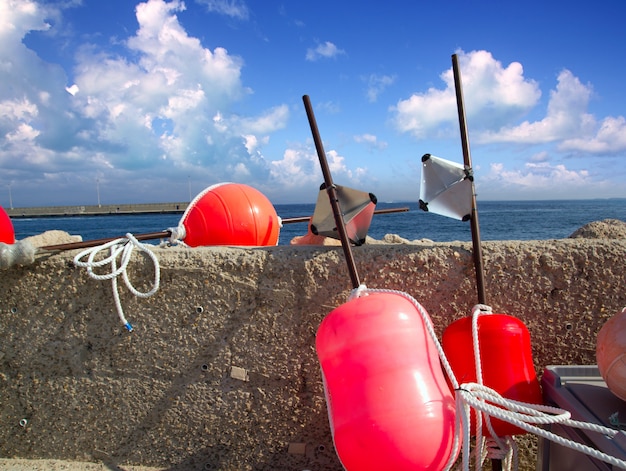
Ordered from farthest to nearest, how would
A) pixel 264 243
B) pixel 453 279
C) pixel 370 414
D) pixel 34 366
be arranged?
1. pixel 264 243
2. pixel 34 366
3. pixel 453 279
4. pixel 370 414

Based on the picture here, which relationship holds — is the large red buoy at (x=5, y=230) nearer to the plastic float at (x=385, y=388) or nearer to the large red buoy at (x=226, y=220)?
the large red buoy at (x=226, y=220)

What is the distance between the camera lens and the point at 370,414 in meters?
1.54

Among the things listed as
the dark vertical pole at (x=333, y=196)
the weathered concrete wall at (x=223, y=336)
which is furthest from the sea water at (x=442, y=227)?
the dark vertical pole at (x=333, y=196)

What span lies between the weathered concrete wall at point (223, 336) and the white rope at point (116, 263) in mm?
53

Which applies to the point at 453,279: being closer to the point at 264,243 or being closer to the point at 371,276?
the point at 371,276

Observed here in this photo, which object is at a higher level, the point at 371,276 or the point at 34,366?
the point at 371,276

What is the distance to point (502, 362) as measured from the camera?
6.10 ft

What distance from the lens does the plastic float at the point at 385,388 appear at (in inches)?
60.1

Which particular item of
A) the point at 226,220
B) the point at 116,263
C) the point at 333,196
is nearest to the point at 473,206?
the point at 333,196

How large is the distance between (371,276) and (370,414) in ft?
2.34

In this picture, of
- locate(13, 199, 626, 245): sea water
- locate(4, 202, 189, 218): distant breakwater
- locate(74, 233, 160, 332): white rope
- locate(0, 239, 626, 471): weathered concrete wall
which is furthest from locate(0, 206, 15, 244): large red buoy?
locate(4, 202, 189, 218): distant breakwater

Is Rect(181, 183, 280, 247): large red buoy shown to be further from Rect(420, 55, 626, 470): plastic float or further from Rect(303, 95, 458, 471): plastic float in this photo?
Rect(420, 55, 626, 470): plastic float

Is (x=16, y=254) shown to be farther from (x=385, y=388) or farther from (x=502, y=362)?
(x=502, y=362)

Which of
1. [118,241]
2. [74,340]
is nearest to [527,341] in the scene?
[118,241]
